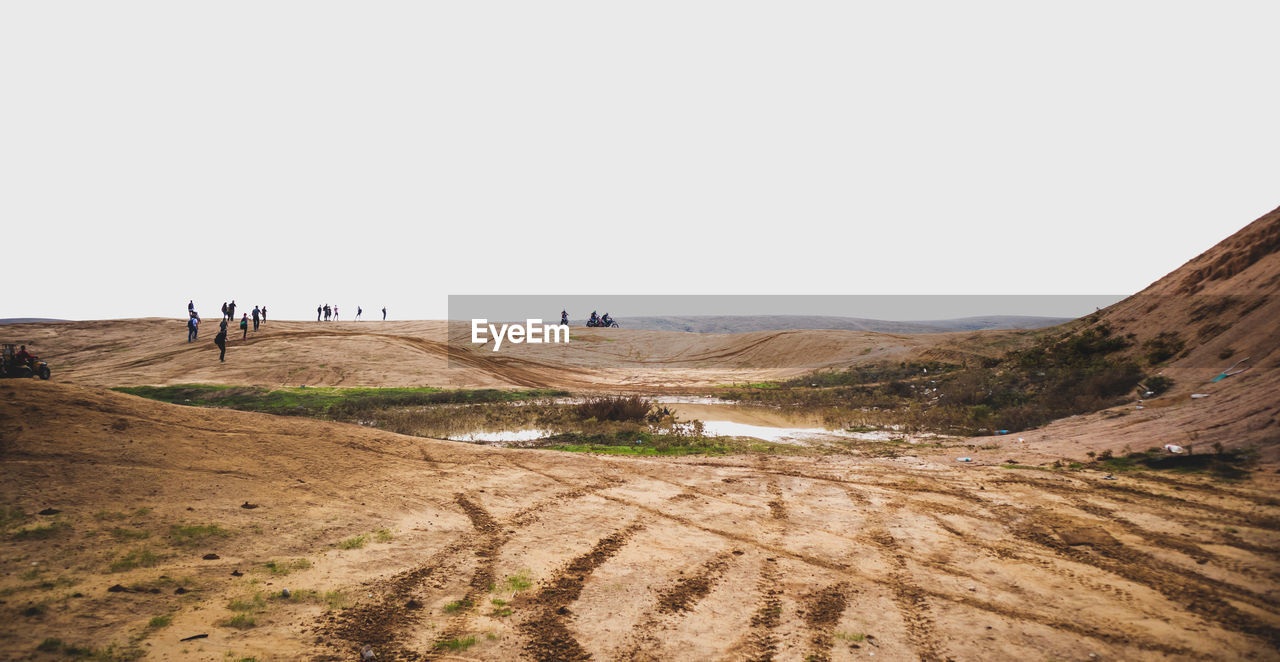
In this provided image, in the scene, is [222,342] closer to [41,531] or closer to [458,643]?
[41,531]

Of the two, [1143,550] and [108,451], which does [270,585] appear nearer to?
[108,451]

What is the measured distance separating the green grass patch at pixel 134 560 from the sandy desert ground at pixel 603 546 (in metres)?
0.04

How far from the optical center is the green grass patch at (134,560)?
5164mm

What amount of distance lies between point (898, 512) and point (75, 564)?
31.0ft

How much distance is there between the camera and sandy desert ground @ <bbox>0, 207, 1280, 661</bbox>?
4.66 m

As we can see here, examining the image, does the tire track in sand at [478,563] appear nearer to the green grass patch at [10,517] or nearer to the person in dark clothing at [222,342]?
the green grass patch at [10,517]

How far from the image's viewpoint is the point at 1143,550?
6453 mm

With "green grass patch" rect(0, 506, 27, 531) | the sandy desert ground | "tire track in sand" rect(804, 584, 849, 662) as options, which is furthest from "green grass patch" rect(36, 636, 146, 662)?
"tire track in sand" rect(804, 584, 849, 662)

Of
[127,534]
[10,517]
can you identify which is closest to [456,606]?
[127,534]

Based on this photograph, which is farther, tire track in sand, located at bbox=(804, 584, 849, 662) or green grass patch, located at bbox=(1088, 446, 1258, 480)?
green grass patch, located at bbox=(1088, 446, 1258, 480)
